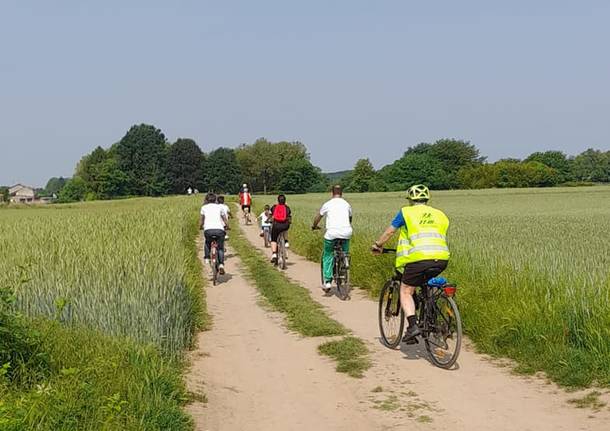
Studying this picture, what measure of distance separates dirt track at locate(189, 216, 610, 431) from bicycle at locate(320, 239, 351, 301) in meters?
2.91

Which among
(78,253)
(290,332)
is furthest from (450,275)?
(78,253)

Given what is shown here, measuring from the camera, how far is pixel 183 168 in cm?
12438

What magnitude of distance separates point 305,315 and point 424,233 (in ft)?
11.6

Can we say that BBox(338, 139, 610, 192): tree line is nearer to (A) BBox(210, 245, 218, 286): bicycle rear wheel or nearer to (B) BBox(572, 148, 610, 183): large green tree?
(B) BBox(572, 148, 610, 183): large green tree

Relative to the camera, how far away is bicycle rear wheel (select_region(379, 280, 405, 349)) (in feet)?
26.5

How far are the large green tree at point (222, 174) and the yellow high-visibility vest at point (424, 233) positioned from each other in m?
117

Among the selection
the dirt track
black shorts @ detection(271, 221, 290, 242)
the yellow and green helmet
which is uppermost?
the yellow and green helmet

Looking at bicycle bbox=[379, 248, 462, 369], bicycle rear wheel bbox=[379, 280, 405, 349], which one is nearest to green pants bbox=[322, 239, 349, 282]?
bicycle rear wheel bbox=[379, 280, 405, 349]

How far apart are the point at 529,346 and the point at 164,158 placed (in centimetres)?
12136

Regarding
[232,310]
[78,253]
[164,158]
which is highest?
[164,158]

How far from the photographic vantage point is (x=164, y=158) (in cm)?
12438

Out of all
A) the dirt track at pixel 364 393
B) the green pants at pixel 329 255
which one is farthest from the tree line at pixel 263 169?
the dirt track at pixel 364 393

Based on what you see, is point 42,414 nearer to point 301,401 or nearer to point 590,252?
point 301,401

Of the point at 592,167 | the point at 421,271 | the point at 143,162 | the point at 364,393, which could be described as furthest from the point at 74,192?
the point at 364,393
